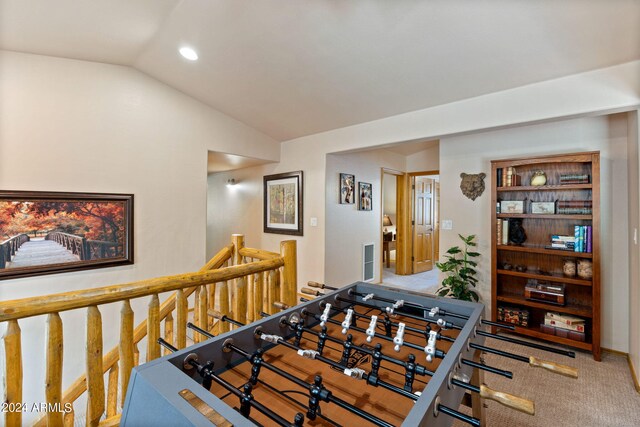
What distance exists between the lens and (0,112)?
106 inches

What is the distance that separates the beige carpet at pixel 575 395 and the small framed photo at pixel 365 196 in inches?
110

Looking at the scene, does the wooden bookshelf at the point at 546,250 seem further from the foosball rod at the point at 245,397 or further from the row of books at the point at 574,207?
the foosball rod at the point at 245,397

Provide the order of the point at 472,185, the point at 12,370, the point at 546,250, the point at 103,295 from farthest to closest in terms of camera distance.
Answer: the point at 472,185, the point at 546,250, the point at 103,295, the point at 12,370

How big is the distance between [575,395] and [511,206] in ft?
5.80

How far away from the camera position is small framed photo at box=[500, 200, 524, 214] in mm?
3141

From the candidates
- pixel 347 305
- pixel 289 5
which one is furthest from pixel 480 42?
pixel 347 305

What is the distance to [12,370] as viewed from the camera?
1240 mm

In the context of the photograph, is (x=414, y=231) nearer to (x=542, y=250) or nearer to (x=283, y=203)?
(x=283, y=203)

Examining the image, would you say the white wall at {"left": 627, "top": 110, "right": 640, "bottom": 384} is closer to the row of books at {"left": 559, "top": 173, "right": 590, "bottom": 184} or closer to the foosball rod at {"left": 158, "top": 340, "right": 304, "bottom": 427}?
the row of books at {"left": 559, "top": 173, "right": 590, "bottom": 184}

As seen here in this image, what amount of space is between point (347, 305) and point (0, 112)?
11.7ft

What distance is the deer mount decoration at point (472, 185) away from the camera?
352 centimetres

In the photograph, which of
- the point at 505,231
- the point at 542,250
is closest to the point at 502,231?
the point at 505,231

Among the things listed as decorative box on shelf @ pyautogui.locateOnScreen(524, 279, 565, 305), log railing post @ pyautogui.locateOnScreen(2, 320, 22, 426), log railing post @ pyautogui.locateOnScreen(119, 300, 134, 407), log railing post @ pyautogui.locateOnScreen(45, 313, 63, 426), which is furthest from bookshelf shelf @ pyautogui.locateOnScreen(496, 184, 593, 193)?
log railing post @ pyautogui.locateOnScreen(2, 320, 22, 426)

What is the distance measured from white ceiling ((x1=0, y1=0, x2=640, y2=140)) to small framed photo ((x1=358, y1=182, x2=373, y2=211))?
165cm
